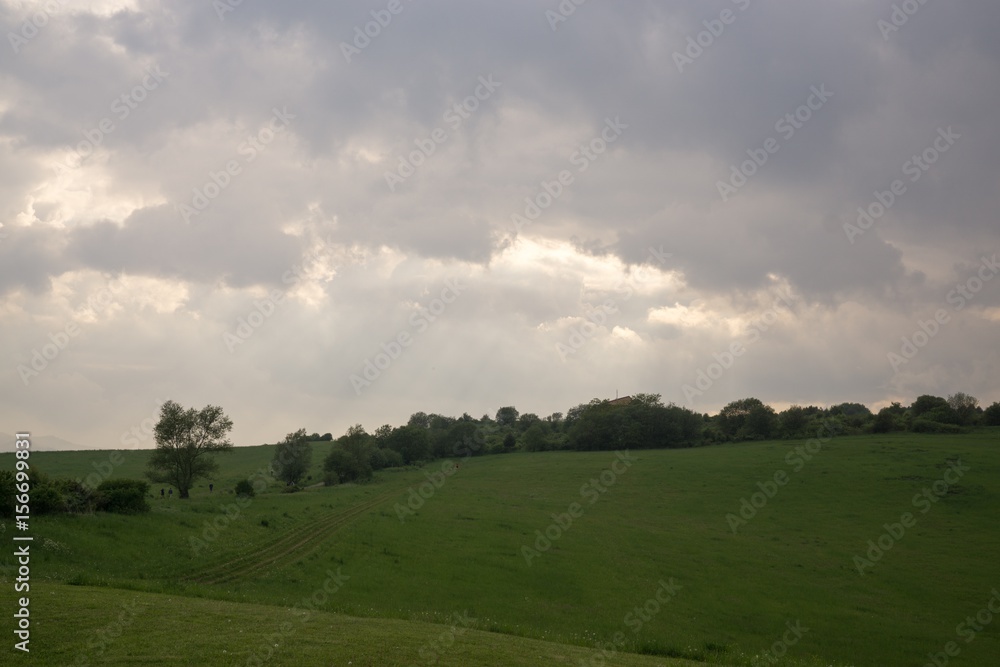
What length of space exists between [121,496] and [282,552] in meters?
9.86

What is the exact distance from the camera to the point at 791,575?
41.6 meters

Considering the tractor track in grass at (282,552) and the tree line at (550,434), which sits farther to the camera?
the tree line at (550,434)

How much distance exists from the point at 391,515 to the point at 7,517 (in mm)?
28026

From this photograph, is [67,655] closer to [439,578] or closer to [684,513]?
[439,578]

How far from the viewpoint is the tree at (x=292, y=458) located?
8488 centimetres

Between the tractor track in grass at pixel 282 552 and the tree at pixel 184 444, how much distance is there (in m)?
21.0

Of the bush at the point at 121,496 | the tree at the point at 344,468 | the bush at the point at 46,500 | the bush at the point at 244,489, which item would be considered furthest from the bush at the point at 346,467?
the bush at the point at 46,500

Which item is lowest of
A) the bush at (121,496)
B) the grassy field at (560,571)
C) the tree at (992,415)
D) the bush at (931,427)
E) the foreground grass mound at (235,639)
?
the grassy field at (560,571)

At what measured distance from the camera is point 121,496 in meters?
34.0

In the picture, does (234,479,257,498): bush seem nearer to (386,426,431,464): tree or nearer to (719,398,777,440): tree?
(386,426,431,464): tree

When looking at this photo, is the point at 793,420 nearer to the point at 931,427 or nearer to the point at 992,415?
the point at 931,427

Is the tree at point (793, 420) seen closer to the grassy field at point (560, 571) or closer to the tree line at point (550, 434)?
the tree line at point (550, 434)

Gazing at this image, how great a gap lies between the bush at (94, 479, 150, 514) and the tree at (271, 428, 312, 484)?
50.9 m

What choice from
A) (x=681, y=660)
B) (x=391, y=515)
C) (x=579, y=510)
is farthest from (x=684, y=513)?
(x=681, y=660)
